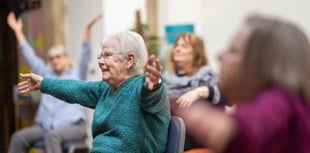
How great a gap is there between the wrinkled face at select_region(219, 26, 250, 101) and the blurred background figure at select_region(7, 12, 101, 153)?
3456mm

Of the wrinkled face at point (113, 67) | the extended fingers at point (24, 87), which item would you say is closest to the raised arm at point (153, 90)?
the wrinkled face at point (113, 67)

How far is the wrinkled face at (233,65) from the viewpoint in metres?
1.13

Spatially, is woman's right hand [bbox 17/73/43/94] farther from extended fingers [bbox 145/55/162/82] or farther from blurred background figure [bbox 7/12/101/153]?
blurred background figure [bbox 7/12/101/153]

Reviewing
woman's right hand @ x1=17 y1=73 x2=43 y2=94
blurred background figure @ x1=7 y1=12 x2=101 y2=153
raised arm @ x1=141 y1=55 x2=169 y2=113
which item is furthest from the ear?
blurred background figure @ x1=7 y1=12 x2=101 y2=153

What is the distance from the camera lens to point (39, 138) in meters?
4.65

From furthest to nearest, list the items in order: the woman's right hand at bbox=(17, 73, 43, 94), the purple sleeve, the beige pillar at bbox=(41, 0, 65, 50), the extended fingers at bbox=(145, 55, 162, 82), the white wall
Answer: the beige pillar at bbox=(41, 0, 65, 50) → the white wall → the woman's right hand at bbox=(17, 73, 43, 94) → the extended fingers at bbox=(145, 55, 162, 82) → the purple sleeve

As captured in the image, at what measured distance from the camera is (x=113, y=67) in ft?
7.92

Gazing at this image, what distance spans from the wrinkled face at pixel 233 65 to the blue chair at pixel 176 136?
115cm

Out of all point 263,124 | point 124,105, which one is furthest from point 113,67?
point 263,124

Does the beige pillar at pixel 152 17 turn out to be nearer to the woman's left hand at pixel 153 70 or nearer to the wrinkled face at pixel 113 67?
the wrinkled face at pixel 113 67

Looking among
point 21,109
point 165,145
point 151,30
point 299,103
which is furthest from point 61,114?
point 299,103

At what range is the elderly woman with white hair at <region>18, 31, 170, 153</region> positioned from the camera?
2289mm

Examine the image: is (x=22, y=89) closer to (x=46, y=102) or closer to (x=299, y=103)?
(x=299, y=103)

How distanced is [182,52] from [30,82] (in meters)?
1.42
